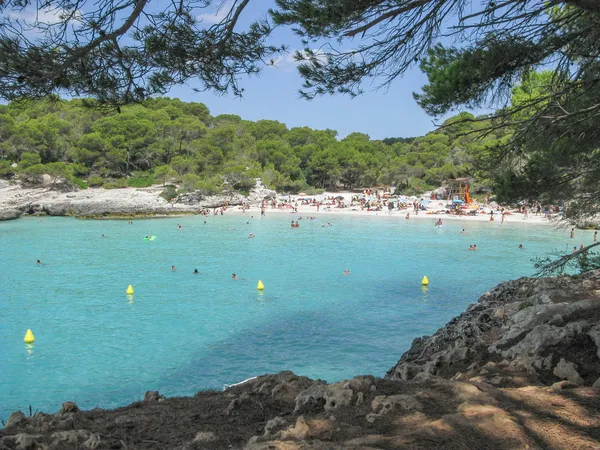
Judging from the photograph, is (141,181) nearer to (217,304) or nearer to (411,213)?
(411,213)

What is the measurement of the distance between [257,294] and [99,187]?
125ft

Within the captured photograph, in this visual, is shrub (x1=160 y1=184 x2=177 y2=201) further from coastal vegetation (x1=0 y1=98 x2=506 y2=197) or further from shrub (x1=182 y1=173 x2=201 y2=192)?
shrub (x1=182 y1=173 x2=201 y2=192)

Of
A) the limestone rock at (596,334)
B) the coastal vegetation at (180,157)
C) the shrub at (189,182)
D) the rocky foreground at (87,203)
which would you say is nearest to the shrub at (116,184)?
the coastal vegetation at (180,157)

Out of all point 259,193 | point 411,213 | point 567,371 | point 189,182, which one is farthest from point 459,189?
point 567,371

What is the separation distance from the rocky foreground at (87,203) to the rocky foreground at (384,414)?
41.6 metres

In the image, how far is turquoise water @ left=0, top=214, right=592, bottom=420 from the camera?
389 inches

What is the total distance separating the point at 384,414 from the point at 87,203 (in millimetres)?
45373

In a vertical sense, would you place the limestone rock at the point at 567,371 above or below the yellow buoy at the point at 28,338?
above

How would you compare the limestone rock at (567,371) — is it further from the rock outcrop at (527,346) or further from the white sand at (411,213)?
the white sand at (411,213)

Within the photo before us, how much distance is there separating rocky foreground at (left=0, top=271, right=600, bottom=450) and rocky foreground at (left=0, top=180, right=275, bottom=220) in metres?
41.6

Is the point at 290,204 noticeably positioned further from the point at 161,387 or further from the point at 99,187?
the point at 161,387

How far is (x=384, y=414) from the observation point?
343cm

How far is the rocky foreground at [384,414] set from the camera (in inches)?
114

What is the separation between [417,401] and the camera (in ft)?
11.7
